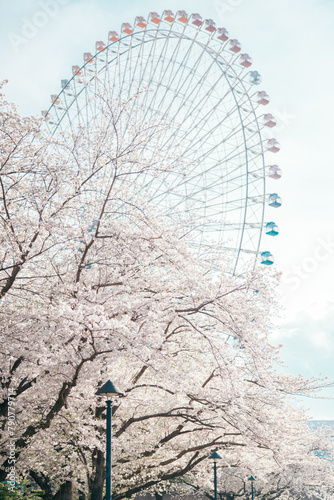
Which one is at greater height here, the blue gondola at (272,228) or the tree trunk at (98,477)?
the blue gondola at (272,228)

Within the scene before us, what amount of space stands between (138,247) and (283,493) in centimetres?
2448

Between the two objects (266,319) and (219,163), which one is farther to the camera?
(219,163)

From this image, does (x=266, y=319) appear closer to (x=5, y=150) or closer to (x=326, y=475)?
(x=5, y=150)

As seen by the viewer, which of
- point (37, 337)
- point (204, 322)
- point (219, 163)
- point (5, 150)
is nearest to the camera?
point (37, 337)

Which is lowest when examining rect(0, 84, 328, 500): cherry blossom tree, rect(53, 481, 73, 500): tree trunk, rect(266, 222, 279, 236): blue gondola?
rect(53, 481, 73, 500): tree trunk

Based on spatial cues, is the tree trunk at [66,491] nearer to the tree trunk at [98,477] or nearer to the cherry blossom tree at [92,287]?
the tree trunk at [98,477]

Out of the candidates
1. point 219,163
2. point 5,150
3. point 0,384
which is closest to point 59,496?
point 0,384

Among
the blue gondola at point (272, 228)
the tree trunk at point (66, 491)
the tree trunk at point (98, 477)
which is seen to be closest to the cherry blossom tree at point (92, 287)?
the tree trunk at point (98, 477)

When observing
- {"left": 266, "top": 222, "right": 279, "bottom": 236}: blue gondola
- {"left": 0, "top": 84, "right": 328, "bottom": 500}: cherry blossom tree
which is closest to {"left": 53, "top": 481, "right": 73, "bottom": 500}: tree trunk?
{"left": 0, "top": 84, "right": 328, "bottom": 500}: cherry blossom tree

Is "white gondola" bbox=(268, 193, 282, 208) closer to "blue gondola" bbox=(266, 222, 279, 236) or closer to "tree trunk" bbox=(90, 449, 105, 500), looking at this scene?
"blue gondola" bbox=(266, 222, 279, 236)

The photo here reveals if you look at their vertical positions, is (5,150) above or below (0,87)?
below

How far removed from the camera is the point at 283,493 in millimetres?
27078

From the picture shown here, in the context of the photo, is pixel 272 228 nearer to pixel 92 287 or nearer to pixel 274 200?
pixel 274 200

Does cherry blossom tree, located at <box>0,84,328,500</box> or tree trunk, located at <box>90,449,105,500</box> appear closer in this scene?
cherry blossom tree, located at <box>0,84,328,500</box>
